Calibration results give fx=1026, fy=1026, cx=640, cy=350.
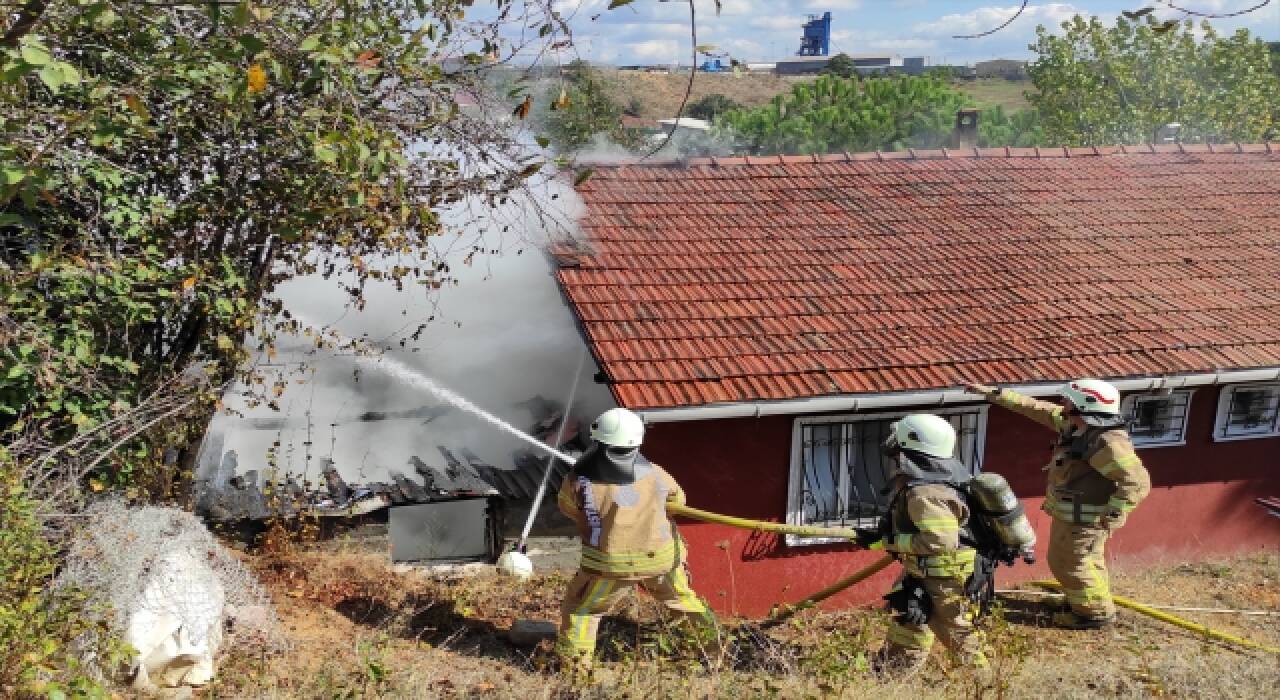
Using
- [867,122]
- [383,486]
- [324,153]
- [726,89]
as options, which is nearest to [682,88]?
[726,89]

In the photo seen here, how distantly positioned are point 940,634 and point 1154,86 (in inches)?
1043

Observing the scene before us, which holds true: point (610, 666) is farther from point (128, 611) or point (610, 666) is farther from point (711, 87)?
point (711, 87)

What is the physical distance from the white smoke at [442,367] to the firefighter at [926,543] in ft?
13.3

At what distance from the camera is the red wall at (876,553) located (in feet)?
27.1

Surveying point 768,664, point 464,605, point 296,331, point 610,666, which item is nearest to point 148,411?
point 296,331

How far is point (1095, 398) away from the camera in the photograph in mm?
7117

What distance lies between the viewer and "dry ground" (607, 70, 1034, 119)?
6143 cm

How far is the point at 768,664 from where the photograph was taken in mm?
6695

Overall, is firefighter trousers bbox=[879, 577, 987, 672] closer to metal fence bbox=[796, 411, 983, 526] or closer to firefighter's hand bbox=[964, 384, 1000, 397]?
firefighter's hand bbox=[964, 384, 1000, 397]

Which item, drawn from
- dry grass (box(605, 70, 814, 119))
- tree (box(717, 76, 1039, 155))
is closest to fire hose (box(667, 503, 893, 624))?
tree (box(717, 76, 1039, 155))

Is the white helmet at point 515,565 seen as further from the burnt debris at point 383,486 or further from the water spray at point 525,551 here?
the burnt debris at point 383,486

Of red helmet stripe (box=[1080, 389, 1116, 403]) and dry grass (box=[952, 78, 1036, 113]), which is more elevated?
dry grass (box=[952, 78, 1036, 113])

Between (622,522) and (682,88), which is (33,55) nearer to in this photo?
(622,522)

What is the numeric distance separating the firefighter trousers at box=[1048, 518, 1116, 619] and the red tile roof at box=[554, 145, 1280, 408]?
1.33 metres
